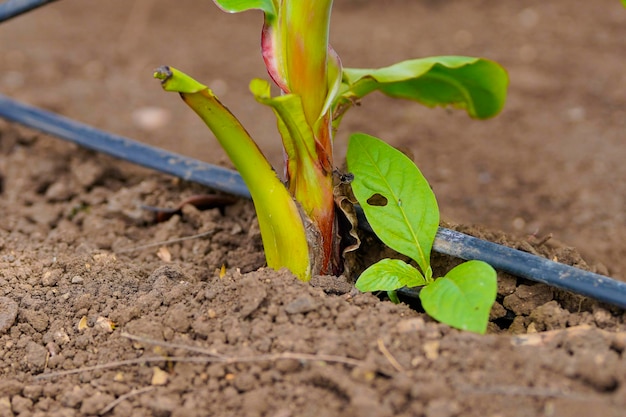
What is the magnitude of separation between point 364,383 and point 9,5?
1299 mm

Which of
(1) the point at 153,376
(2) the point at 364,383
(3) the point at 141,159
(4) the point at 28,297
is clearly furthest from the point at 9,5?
(2) the point at 364,383

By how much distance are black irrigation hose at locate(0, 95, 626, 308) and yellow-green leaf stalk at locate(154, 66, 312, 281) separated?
16cm

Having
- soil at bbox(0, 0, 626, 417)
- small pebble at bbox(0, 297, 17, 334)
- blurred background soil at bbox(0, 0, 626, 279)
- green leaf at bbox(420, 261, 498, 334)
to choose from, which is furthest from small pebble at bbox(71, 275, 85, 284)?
blurred background soil at bbox(0, 0, 626, 279)

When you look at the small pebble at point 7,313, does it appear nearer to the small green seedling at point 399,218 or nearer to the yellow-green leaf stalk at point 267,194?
the yellow-green leaf stalk at point 267,194

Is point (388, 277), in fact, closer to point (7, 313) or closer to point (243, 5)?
point (243, 5)

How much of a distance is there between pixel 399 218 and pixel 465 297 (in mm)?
227

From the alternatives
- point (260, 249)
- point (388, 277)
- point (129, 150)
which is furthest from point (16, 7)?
point (388, 277)

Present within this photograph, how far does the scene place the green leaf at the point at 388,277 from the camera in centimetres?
111

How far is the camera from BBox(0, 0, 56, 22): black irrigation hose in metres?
1.63

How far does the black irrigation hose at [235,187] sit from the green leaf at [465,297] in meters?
0.12

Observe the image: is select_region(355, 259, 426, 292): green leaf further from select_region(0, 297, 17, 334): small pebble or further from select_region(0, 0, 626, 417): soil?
select_region(0, 297, 17, 334): small pebble

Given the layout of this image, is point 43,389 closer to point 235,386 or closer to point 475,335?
point 235,386

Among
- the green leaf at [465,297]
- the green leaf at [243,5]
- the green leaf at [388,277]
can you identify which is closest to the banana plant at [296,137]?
the green leaf at [243,5]

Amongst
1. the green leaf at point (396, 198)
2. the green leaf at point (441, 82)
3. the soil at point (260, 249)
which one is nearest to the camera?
the soil at point (260, 249)
